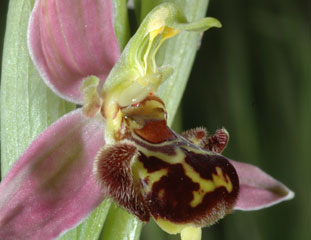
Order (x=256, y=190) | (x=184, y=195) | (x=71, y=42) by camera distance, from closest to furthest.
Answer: (x=184, y=195), (x=71, y=42), (x=256, y=190)

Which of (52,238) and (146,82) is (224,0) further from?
(52,238)

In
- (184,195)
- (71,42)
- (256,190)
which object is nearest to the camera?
(184,195)

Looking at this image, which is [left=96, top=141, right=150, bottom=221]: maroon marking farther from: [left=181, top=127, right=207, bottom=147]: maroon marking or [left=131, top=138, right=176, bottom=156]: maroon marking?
[left=181, top=127, right=207, bottom=147]: maroon marking

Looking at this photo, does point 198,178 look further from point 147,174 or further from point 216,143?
point 216,143

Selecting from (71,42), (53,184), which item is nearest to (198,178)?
(53,184)

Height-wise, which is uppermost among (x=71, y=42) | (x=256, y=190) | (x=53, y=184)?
(x=71, y=42)

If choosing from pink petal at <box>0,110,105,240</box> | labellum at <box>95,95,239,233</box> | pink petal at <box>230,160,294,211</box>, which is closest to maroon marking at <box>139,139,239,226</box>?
labellum at <box>95,95,239,233</box>
